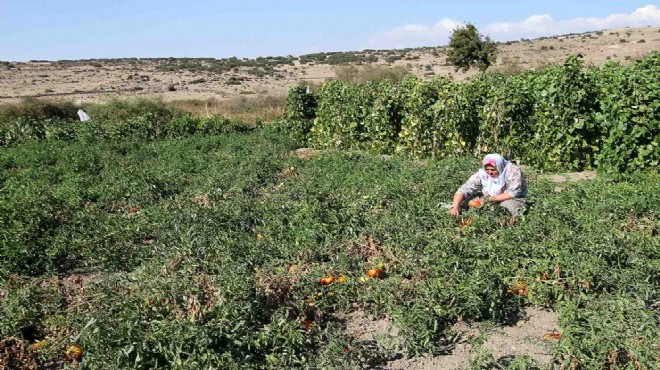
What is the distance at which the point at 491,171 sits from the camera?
23.6 ft

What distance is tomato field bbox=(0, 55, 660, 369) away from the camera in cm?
Result: 411

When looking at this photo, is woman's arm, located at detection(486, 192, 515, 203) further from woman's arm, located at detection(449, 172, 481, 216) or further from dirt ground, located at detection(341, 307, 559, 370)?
dirt ground, located at detection(341, 307, 559, 370)

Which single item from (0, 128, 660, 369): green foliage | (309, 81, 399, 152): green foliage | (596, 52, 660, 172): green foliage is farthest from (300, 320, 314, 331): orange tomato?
(309, 81, 399, 152): green foliage

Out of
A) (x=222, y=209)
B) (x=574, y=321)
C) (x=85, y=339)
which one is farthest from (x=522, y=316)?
(x=222, y=209)

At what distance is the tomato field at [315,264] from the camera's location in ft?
13.5

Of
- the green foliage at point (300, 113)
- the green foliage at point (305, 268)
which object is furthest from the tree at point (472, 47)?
the green foliage at point (305, 268)

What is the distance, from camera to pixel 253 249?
6254 millimetres

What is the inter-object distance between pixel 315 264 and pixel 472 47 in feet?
89.8

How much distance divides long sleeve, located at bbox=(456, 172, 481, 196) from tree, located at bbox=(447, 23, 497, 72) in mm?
24608

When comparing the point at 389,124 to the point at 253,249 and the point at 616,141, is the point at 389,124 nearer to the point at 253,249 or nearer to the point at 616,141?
the point at 616,141

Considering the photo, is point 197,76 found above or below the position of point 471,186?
above

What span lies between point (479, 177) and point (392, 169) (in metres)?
3.58

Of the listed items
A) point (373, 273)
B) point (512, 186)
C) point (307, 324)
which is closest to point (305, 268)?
point (373, 273)

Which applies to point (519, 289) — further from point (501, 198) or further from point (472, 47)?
point (472, 47)
